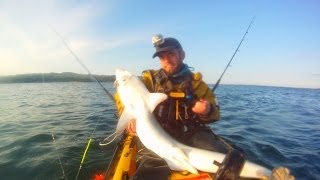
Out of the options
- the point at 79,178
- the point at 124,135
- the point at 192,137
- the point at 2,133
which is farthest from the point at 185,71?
the point at 2,133

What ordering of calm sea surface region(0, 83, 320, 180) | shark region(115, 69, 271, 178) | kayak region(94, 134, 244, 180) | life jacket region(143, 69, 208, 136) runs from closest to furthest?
shark region(115, 69, 271, 178), kayak region(94, 134, 244, 180), life jacket region(143, 69, 208, 136), calm sea surface region(0, 83, 320, 180)

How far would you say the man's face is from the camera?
5.83m

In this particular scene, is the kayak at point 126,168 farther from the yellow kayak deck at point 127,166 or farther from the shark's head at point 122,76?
the shark's head at point 122,76

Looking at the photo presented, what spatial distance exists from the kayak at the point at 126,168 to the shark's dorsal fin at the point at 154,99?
118cm

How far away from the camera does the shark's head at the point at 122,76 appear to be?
15.9 feet

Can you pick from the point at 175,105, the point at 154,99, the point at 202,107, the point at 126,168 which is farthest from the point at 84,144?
the point at 202,107

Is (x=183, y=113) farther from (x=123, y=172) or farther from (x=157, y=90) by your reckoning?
(x=123, y=172)

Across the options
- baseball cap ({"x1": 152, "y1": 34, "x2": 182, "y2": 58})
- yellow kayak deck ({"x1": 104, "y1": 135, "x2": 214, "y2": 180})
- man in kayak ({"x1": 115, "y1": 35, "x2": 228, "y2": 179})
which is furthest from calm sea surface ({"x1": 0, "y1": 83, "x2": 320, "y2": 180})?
baseball cap ({"x1": 152, "y1": 34, "x2": 182, "y2": 58})

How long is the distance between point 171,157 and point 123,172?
1223 millimetres

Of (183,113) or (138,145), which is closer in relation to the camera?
(183,113)

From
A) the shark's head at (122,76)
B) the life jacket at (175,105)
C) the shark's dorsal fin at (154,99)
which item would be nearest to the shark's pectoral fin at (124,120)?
the shark's dorsal fin at (154,99)

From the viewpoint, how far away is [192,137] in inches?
215

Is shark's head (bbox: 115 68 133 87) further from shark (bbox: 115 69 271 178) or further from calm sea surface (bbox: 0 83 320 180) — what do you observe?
calm sea surface (bbox: 0 83 320 180)

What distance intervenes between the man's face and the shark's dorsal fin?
1471mm
